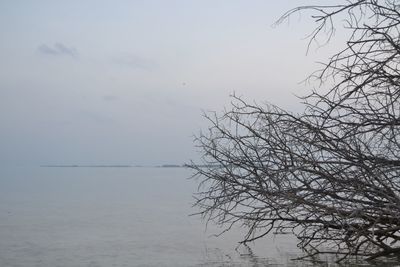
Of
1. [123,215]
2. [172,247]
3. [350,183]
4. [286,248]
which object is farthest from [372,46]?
[123,215]

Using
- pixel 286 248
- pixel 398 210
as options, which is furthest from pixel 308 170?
pixel 286 248

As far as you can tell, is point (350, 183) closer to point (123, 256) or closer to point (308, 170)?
point (308, 170)

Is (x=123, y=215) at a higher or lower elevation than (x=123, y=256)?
higher

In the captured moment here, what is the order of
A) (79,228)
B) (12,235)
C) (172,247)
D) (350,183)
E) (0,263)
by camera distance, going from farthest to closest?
1. (79,228)
2. (12,235)
3. (172,247)
4. (0,263)
5. (350,183)

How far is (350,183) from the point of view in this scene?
6488 mm

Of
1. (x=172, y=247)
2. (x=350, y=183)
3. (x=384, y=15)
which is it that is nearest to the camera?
(x=384, y=15)

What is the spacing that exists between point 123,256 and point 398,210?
735 cm

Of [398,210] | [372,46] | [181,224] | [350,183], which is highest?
[181,224]

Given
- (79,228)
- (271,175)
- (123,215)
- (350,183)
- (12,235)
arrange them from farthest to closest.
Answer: (123,215), (79,228), (12,235), (271,175), (350,183)

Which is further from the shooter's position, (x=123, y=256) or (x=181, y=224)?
(x=181, y=224)

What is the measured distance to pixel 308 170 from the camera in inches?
271

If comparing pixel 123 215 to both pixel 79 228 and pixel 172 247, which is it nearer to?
pixel 79 228

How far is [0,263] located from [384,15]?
8.99 m

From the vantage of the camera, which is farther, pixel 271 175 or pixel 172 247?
pixel 172 247
